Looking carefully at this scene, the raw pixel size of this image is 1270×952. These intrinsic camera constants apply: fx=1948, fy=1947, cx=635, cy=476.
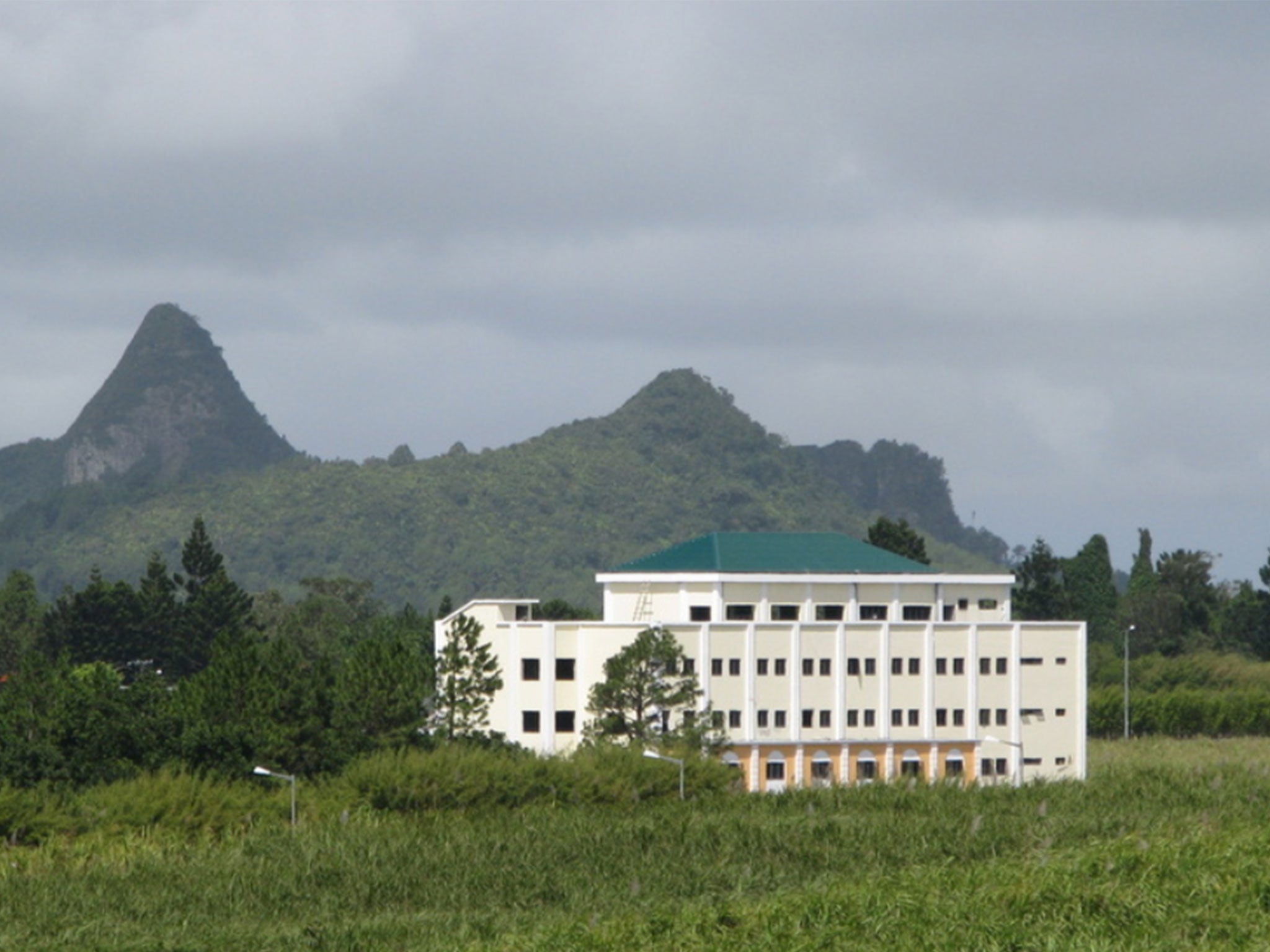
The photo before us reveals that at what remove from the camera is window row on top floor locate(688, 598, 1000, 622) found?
76.9 metres

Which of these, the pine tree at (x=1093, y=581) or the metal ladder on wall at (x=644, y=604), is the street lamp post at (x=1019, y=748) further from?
the pine tree at (x=1093, y=581)

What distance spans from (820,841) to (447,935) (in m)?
11.4

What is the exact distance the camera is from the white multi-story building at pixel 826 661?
73.1 m

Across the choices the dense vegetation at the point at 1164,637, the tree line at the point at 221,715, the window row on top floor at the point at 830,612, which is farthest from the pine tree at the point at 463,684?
the dense vegetation at the point at 1164,637

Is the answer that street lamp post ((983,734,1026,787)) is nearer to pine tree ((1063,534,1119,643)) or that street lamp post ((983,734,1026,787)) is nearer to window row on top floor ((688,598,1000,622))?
window row on top floor ((688,598,1000,622))

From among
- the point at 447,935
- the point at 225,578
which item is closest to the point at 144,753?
the point at 447,935

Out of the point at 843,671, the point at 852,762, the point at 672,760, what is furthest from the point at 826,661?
the point at 672,760

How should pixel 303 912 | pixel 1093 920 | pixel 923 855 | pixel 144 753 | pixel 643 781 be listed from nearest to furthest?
pixel 1093 920
pixel 303 912
pixel 923 855
pixel 643 781
pixel 144 753

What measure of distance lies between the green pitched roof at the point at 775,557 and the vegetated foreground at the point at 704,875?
87.4 feet

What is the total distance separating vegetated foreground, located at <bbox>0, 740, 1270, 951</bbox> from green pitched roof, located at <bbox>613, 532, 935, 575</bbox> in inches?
1049

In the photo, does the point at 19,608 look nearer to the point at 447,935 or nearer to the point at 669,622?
the point at 669,622

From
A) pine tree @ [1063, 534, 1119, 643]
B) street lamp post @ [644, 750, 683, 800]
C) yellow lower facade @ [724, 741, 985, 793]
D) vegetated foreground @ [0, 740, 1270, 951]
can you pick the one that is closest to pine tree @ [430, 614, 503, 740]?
yellow lower facade @ [724, 741, 985, 793]

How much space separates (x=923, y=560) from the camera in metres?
123

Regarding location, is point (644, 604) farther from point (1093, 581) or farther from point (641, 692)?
Result: point (1093, 581)
